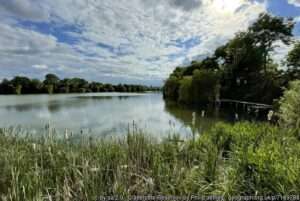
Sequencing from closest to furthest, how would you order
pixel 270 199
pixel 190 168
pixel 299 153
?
pixel 270 199 < pixel 299 153 < pixel 190 168

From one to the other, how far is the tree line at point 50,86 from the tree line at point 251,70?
2021 inches

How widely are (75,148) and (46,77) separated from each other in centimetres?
7773

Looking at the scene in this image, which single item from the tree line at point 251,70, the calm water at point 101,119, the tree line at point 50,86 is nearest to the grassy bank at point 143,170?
the calm water at point 101,119

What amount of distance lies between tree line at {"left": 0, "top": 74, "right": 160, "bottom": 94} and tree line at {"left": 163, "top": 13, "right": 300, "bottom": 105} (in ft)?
168

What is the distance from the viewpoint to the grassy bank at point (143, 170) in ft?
7.83

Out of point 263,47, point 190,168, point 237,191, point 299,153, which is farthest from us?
point 263,47

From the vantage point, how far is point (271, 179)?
2.29 meters

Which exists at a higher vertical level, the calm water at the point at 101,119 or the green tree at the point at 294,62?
the green tree at the point at 294,62

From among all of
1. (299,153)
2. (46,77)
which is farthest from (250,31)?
(46,77)

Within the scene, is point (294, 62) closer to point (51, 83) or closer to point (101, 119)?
point (101, 119)

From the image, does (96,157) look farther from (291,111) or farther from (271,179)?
(291,111)

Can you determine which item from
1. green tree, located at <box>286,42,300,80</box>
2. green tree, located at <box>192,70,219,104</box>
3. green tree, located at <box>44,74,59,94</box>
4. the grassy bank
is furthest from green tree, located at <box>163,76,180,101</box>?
green tree, located at <box>44,74,59,94</box>

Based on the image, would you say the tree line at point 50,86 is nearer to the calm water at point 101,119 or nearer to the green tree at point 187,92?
the calm water at point 101,119

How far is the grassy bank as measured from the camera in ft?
7.83
